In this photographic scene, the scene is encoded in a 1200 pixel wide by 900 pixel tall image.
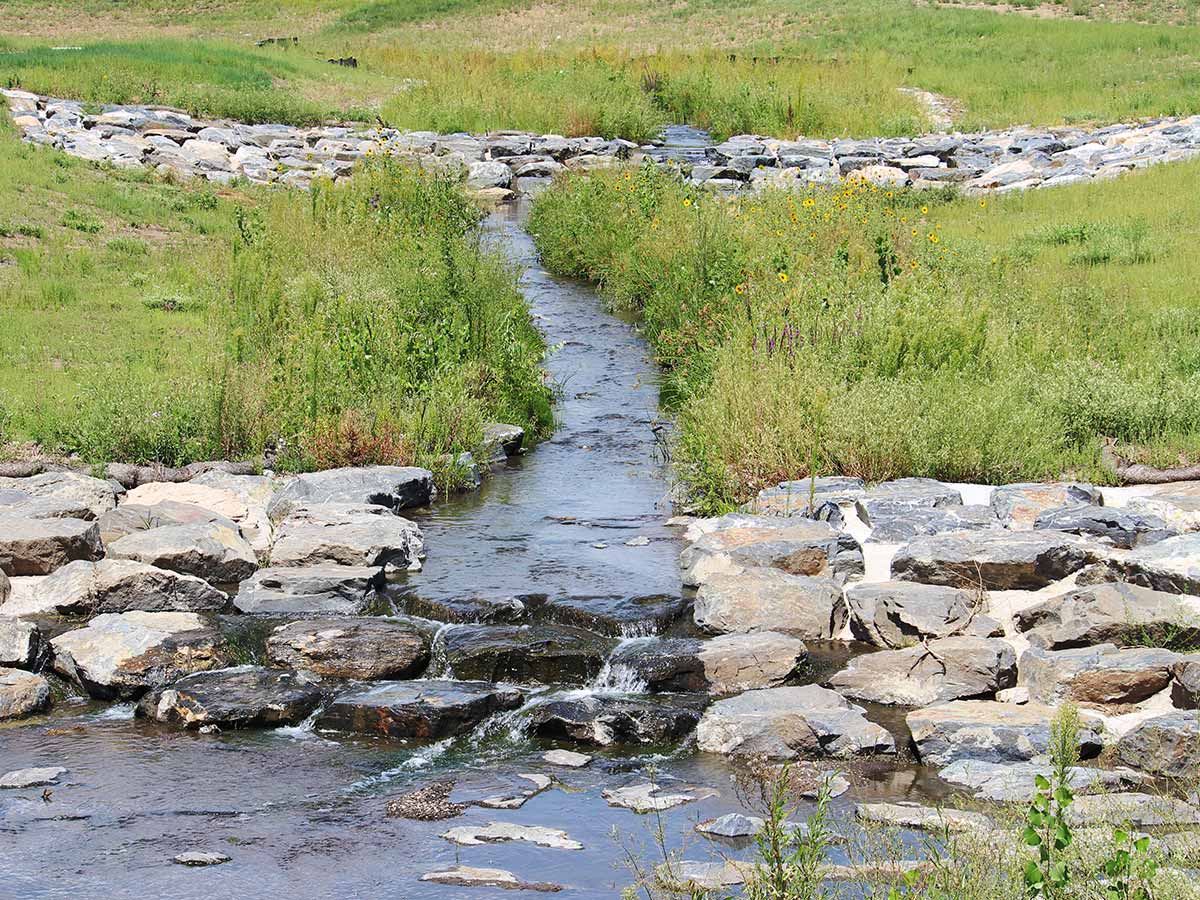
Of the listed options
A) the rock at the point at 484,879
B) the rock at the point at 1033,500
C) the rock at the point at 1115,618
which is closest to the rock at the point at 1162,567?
the rock at the point at 1115,618

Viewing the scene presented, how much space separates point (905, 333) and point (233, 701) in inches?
277

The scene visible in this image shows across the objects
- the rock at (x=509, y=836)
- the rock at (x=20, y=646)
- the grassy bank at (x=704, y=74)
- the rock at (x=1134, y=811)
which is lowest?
the rock at (x=509, y=836)

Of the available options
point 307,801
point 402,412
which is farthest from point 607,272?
point 307,801

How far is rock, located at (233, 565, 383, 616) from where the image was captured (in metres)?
9.25

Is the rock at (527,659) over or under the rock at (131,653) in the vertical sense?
under

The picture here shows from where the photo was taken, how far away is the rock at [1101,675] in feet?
24.7

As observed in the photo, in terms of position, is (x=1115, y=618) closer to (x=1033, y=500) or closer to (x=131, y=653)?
(x=1033, y=500)

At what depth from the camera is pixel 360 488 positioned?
1115 centimetres

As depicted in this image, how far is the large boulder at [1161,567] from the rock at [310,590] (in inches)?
183

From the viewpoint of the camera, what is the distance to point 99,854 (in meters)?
6.07

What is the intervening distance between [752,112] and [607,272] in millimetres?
16386

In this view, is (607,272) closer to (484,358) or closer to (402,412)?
(484,358)

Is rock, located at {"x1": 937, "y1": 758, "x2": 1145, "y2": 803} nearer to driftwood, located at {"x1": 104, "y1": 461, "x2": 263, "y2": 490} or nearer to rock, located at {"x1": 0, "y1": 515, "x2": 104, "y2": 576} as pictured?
rock, located at {"x1": 0, "y1": 515, "x2": 104, "y2": 576}

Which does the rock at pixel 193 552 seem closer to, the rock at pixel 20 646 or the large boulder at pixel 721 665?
the rock at pixel 20 646
